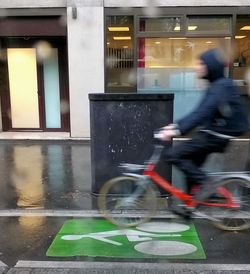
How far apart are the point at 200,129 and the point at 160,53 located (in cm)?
601

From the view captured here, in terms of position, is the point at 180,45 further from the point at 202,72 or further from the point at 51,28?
the point at 202,72

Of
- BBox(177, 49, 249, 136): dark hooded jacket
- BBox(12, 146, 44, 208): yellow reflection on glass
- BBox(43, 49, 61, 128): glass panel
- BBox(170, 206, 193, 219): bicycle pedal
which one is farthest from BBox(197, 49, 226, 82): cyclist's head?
BBox(43, 49, 61, 128): glass panel

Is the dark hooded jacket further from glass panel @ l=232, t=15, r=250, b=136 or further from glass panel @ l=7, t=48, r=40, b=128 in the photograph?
glass panel @ l=7, t=48, r=40, b=128

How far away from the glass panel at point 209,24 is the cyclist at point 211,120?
593 cm

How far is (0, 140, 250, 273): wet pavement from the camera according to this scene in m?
3.66

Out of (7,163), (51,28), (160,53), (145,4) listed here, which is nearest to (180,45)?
(160,53)

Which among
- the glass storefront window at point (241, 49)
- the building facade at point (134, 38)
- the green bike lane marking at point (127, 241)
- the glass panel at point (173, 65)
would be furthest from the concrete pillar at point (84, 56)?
the green bike lane marking at point (127, 241)

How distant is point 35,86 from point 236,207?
25.1ft

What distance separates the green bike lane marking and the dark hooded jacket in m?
1.16

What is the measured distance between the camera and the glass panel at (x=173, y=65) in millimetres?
9570

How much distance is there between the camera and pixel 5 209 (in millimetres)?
5195

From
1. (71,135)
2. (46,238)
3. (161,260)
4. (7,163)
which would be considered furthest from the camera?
(71,135)

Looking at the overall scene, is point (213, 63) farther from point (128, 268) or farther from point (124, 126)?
point (128, 268)

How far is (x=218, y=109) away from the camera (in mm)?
3746
